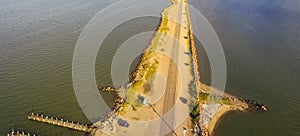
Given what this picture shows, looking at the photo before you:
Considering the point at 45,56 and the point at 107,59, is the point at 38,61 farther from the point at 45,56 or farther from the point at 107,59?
the point at 107,59

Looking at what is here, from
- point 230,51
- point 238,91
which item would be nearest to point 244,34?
point 230,51

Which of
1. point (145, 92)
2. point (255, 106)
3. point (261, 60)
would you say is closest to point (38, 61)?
point (145, 92)

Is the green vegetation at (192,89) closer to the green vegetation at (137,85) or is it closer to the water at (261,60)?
the water at (261,60)

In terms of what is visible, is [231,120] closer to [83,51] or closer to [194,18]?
[83,51]

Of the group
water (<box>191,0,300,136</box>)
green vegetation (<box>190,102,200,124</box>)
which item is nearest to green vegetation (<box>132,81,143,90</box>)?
green vegetation (<box>190,102,200,124</box>)

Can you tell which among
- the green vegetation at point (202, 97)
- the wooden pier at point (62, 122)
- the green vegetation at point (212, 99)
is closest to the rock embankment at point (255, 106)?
the green vegetation at point (212, 99)
